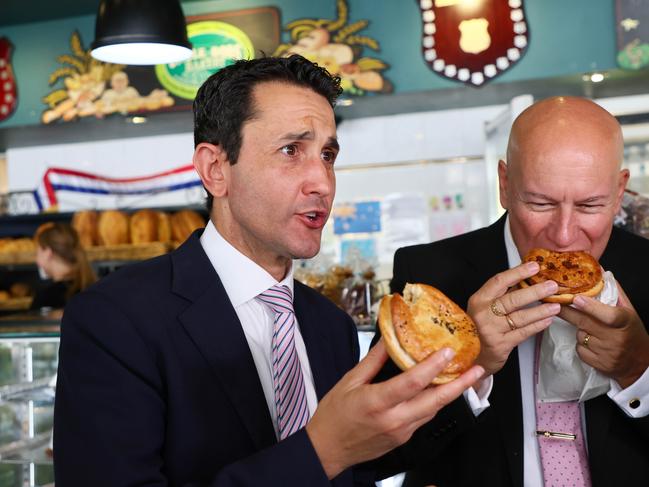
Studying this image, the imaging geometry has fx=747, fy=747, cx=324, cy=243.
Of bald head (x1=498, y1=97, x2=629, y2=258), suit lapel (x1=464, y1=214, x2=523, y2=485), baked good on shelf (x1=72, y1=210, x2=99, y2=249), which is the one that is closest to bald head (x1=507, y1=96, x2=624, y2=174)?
bald head (x1=498, y1=97, x2=629, y2=258)

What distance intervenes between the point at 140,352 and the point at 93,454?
20cm

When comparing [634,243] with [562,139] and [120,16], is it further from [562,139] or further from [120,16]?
[120,16]

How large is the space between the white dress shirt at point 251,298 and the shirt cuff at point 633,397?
702 millimetres

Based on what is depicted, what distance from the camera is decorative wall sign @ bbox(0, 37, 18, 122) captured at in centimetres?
617

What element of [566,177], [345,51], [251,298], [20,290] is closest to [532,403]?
[566,177]

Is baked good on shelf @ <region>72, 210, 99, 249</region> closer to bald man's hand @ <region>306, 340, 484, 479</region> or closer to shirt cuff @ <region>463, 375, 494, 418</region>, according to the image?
shirt cuff @ <region>463, 375, 494, 418</region>

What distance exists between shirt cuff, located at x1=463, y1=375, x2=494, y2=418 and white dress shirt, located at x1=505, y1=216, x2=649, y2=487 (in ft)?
0.56

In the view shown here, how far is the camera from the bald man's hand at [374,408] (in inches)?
43.5

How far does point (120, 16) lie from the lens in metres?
3.51

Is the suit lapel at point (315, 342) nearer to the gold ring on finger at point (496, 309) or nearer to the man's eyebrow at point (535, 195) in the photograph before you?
the gold ring on finger at point (496, 309)

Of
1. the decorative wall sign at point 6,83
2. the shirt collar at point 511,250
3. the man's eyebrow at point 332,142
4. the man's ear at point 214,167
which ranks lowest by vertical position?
the shirt collar at point 511,250

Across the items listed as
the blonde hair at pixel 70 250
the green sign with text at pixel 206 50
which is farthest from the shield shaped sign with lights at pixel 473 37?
the blonde hair at pixel 70 250

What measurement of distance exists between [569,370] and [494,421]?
23 cm

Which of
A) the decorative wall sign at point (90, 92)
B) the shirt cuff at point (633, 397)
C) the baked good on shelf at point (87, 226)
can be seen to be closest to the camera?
the shirt cuff at point (633, 397)
